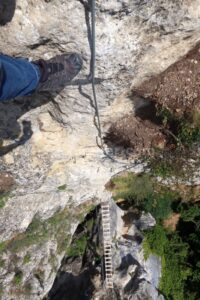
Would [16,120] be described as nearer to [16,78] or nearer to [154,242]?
[16,78]

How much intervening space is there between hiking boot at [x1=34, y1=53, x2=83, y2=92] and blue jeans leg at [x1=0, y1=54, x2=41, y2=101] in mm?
468

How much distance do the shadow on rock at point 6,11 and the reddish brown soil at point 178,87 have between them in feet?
8.58

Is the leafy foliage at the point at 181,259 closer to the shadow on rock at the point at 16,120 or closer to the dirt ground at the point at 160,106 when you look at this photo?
the dirt ground at the point at 160,106

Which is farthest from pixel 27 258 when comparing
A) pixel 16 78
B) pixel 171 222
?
pixel 16 78

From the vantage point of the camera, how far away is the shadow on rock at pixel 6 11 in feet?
14.8

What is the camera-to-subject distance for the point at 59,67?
4.89 meters

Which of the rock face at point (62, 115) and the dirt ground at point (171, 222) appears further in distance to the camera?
A: the dirt ground at point (171, 222)

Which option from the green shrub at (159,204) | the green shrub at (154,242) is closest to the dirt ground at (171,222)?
the green shrub at (154,242)

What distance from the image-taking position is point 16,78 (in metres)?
3.41

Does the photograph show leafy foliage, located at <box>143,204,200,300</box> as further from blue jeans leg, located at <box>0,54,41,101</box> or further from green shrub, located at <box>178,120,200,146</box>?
blue jeans leg, located at <box>0,54,41,101</box>

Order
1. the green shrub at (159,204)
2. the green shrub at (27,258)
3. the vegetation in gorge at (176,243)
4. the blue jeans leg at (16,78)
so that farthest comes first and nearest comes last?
1. the vegetation in gorge at (176,243)
2. the green shrub at (159,204)
3. the green shrub at (27,258)
4. the blue jeans leg at (16,78)

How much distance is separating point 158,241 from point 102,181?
3425 mm

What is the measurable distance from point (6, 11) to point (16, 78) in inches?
65.7

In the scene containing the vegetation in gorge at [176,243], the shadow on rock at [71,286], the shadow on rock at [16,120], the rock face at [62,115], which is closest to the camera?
the rock face at [62,115]
